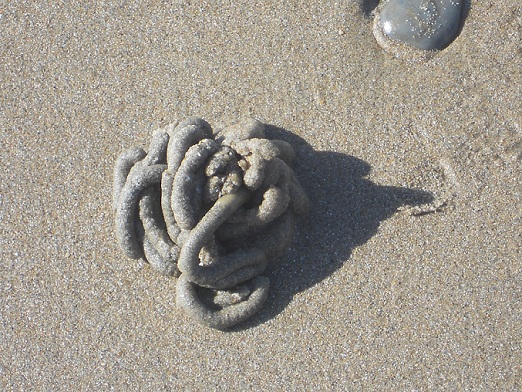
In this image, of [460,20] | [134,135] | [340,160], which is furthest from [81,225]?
[460,20]

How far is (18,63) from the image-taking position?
2.99 meters

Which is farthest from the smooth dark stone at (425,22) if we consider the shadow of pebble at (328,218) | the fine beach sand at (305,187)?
the shadow of pebble at (328,218)

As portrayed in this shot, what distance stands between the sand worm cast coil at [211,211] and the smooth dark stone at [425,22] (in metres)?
0.82

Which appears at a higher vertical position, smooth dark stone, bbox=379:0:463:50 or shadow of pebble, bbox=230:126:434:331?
smooth dark stone, bbox=379:0:463:50

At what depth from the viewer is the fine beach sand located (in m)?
2.38

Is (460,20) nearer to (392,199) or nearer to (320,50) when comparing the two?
(320,50)

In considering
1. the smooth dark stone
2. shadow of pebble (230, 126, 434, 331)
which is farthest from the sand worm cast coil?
the smooth dark stone

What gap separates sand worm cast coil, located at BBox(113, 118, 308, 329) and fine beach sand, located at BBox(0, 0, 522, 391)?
0.13 meters

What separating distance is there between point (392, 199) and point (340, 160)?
298 mm

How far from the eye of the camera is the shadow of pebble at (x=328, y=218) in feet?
8.16

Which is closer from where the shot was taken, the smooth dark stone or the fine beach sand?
the fine beach sand

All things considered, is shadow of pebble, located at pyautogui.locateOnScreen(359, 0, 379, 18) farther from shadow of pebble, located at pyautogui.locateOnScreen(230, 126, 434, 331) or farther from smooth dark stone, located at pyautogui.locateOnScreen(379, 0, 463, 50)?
shadow of pebble, located at pyautogui.locateOnScreen(230, 126, 434, 331)

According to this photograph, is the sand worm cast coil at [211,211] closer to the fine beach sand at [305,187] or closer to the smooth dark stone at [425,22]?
the fine beach sand at [305,187]

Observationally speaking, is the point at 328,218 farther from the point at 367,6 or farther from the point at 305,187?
the point at 367,6
